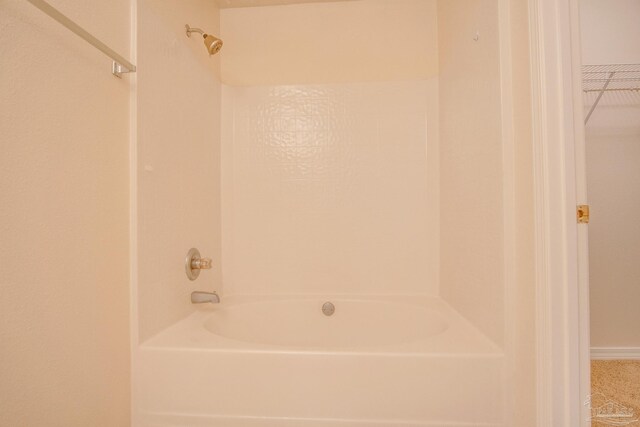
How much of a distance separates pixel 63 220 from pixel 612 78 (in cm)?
293

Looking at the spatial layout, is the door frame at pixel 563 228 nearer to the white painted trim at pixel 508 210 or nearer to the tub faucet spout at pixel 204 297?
the white painted trim at pixel 508 210

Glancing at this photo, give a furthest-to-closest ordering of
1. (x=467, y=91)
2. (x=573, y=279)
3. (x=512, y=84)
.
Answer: (x=467, y=91) < (x=512, y=84) < (x=573, y=279)

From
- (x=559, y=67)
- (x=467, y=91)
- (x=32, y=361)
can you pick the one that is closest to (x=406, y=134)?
(x=467, y=91)

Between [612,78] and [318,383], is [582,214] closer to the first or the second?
[318,383]

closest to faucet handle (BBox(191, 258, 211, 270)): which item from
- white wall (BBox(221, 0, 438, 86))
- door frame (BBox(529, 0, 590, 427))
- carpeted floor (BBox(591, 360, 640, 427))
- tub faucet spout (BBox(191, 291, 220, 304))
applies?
tub faucet spout (BBox(191, 291, 220, 304))

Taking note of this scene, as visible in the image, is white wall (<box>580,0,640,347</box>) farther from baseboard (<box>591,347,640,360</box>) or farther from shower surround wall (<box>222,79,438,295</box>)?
shower surround wall (<box>222,79,438,295</box>)

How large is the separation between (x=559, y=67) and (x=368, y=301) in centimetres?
130

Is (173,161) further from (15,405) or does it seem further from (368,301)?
(368,301)

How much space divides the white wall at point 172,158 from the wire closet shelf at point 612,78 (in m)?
2.34

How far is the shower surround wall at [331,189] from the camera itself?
1750 millimetres

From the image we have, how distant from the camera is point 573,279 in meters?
0.80

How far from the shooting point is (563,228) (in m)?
0.80

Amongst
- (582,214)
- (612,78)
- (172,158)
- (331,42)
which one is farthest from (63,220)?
(612,78)

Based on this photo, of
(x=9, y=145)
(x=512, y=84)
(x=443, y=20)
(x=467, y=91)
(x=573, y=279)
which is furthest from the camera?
(x=443, y=20)
